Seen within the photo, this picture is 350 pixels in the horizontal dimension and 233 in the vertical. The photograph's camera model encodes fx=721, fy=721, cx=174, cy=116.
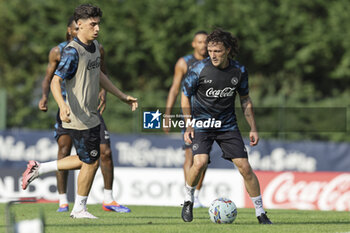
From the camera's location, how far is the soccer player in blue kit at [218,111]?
813cm

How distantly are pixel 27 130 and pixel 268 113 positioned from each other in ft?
22.5

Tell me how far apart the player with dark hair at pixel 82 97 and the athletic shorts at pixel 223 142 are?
1.15 m

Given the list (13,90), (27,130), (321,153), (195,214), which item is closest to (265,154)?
(321,153)

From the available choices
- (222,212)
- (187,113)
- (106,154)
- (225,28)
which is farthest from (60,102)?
(225,28)

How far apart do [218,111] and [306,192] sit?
26.8ft

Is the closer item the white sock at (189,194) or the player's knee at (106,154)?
the white sock at (189,194)

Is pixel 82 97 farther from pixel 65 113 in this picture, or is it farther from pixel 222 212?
pixel 222 212

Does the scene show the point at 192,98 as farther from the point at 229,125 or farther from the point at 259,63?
the point at 259,63

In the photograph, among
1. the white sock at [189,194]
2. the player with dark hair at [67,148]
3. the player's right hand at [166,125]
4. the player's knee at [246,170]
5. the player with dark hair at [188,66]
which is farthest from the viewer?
the player with dark hair at [188,66]

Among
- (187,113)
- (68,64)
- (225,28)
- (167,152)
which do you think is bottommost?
(167,152)

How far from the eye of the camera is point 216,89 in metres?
8.20

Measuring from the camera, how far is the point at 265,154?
63.8 ft

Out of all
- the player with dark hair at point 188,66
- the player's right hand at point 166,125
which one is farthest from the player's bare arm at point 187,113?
the player with dark hair at point 188,66

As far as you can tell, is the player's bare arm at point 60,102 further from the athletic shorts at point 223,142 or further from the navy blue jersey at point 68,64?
the athletic shorts at point 223,142
